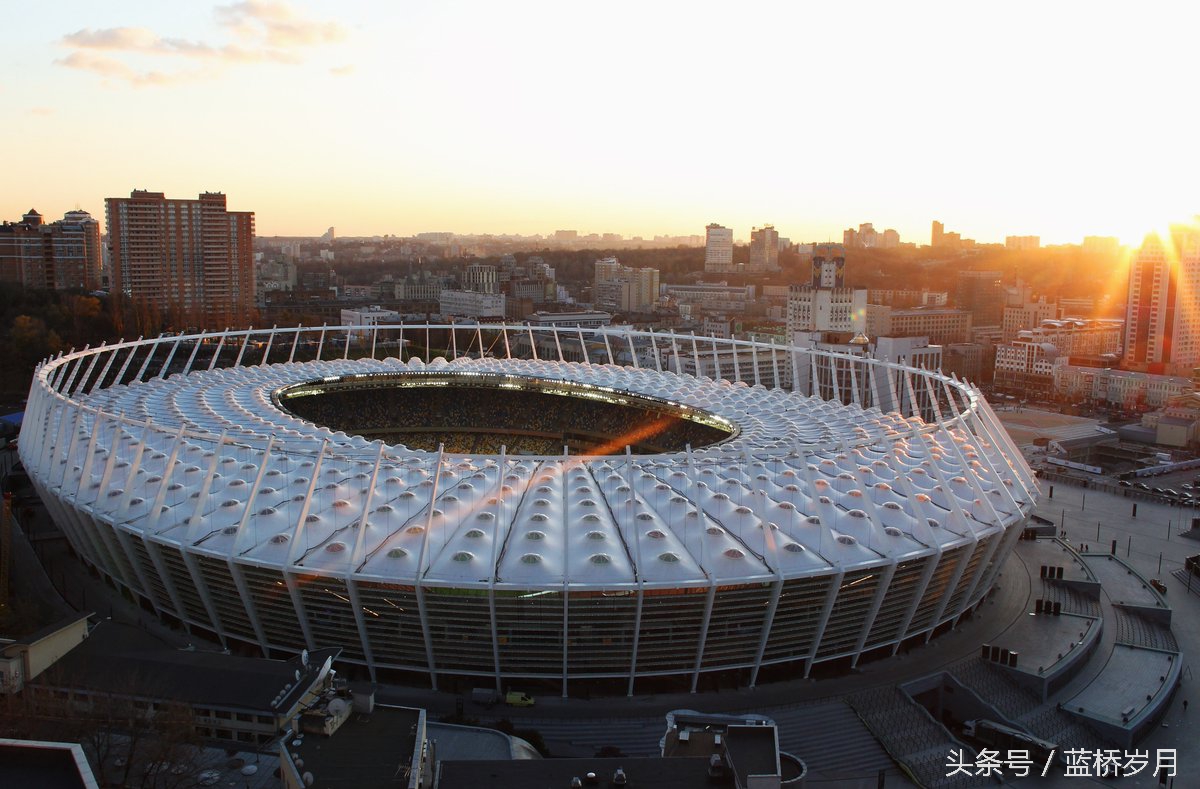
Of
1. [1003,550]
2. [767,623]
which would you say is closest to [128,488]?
[767,623]

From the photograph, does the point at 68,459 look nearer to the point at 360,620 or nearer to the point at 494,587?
the point at 360,620

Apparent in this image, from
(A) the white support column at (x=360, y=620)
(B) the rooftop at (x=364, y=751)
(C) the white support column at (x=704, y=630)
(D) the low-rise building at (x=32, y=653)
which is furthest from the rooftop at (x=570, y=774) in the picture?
(D) the low-rise building at (x=32, y=653)

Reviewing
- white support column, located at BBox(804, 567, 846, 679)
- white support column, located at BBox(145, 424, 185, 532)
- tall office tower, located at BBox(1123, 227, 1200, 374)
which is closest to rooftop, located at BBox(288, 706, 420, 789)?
white support column, located at BBox(145, 424, 185, 532)

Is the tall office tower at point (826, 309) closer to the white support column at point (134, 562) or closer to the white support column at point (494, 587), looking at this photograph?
the white support column at point (494, 587)

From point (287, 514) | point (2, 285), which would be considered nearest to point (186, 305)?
point (2, 285)

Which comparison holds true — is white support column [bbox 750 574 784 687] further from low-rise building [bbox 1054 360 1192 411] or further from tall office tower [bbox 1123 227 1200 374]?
tall office tower [bbox 1123 227 1200 374]

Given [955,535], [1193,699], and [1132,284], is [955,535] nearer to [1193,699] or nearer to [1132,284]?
[1193,699]
